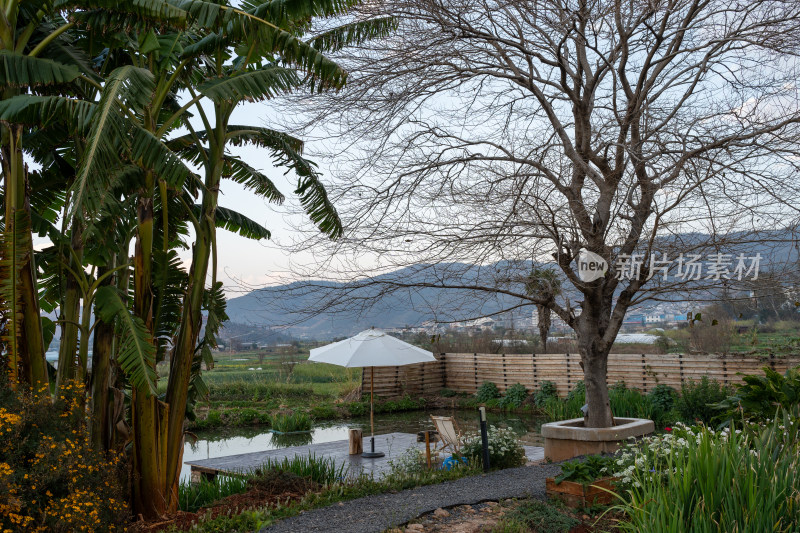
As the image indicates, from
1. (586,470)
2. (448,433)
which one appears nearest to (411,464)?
(448,433)

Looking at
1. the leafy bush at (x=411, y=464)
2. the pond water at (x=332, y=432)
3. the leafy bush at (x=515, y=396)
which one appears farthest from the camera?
the leafy bush at (x=515, y=396)

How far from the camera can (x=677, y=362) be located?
14688 mm

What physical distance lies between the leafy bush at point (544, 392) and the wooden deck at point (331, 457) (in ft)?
18.5

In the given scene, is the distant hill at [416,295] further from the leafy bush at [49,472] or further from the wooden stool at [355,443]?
the wooden stool at [355,443]

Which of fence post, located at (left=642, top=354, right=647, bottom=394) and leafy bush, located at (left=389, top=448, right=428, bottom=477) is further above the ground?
fence post, located at (left=642, top=354, right=647, bottom=394)

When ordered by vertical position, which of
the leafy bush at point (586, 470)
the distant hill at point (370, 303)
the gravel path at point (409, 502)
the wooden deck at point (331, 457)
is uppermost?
the distant hill at point (370, 303)

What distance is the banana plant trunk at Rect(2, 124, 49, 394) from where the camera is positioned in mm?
5531

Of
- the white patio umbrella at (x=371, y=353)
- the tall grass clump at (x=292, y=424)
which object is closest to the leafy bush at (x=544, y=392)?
the tall grass clump at (x=292, y=424)

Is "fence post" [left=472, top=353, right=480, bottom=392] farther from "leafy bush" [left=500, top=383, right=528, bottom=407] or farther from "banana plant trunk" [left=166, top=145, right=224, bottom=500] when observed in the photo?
"banana plant trunk" [left=166, top=145, right=224, bottom=500]

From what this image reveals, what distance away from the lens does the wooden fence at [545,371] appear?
13797 mm

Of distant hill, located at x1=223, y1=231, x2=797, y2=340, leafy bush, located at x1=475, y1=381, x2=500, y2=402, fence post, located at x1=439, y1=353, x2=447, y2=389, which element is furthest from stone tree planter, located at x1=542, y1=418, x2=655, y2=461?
fence post, located at x1=439, y1=353, x2=447, y2=389

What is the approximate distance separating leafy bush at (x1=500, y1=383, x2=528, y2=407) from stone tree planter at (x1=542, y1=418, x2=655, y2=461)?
363 inches

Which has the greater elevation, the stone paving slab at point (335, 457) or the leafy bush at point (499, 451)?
the leafy bush at point (499, 451)

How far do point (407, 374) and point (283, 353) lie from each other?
34.7ft
